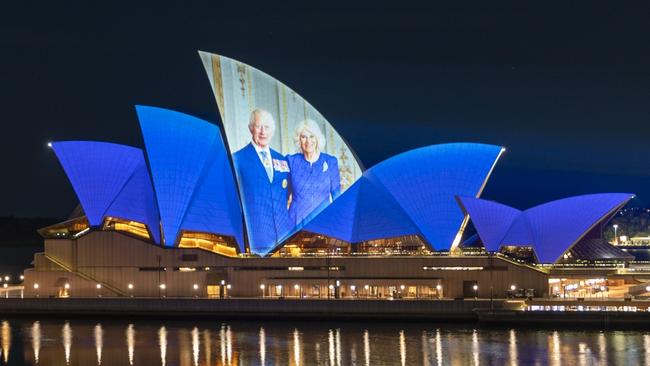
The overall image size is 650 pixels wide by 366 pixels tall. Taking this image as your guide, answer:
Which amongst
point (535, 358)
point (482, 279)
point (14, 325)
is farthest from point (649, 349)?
point (14, 325)

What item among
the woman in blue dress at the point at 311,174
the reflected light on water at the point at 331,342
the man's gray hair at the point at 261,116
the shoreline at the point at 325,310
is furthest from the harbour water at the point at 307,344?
the man's gray hair at the point at 261,116

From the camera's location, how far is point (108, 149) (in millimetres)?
52906

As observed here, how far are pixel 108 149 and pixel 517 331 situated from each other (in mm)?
24157

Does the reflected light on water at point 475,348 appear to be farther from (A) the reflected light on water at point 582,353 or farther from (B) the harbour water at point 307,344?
(A) the reflected light on water at point 582,353

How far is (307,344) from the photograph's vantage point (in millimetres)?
40344

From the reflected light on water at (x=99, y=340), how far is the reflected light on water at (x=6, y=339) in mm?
3560

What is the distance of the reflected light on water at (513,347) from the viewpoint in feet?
118

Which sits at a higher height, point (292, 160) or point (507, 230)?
point (292, 160)

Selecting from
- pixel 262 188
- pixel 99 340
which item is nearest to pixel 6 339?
pixel 99 340

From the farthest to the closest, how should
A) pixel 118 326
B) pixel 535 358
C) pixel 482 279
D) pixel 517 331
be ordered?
1. pixel 482 279
2. pixel 118 326
3. pixel 517 331
4. pixel 535 358

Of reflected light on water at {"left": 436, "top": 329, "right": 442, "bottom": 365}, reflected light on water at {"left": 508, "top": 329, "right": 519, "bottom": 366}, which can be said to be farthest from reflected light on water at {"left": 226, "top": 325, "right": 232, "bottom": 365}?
reflected light on water at {"left": 508, "top": 329, "right": 519, "bottom": 366}

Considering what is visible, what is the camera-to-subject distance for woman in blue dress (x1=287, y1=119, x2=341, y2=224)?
55750 mm

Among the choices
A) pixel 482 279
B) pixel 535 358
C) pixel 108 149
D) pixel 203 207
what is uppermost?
pixel 108 149

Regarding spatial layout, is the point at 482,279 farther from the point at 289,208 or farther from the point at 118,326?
the point at 118,326
